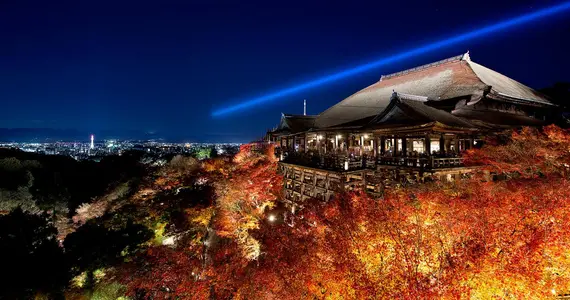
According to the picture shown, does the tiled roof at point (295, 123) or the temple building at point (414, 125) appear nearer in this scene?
the temple building at point (414, 125)

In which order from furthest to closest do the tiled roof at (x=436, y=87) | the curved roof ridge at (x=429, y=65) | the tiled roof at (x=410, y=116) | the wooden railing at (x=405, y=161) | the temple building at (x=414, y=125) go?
the curved roof ridge at (x=429, y=65) < the tiled roof at (x=436, y=87) < the temple building at (x=414, y=125) < the tiled roof at (x=410, y=116) < the wooden railing at (x=405, y=161)

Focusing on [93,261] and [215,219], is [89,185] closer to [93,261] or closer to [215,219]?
[93,261]

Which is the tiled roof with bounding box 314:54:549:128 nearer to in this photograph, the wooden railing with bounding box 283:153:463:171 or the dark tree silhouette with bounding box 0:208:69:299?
the wooden railing with bounding box 283:153:463:171

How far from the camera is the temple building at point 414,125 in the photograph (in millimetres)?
15391

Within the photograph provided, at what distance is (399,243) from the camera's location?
38.9ft

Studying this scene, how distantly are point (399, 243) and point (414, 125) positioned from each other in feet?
20.3

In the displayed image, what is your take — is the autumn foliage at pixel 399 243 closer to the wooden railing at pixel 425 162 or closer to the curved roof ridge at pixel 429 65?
the wooden railing at pixel 425 162

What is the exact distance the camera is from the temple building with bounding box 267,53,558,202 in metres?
15.4

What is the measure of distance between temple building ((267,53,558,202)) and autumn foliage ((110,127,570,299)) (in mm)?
1416

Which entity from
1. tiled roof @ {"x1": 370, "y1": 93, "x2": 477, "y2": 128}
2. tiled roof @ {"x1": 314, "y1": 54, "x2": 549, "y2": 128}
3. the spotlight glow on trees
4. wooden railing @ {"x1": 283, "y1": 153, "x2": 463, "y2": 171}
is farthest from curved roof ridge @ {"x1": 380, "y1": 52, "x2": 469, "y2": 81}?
the spotlight glow on trees

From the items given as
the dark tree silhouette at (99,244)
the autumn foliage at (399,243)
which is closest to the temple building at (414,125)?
the autumn foliage at (399,243)

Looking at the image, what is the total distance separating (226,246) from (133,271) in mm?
5530

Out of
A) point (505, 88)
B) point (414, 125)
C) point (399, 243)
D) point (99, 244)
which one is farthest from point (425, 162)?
point (99, 244)

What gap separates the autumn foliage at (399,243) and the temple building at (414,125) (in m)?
1.42
